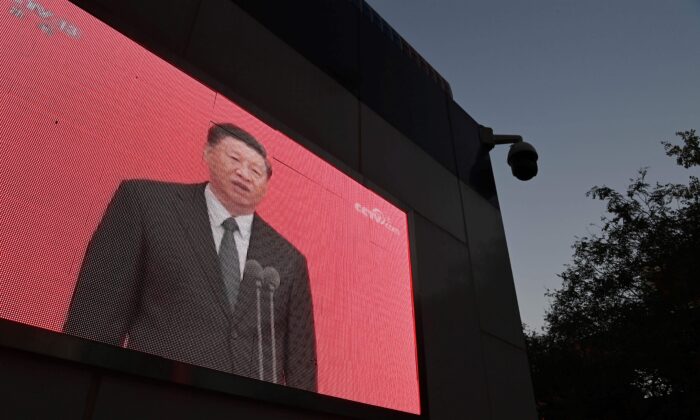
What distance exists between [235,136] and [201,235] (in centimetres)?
55

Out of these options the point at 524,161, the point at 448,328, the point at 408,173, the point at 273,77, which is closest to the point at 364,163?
the point at 408,173

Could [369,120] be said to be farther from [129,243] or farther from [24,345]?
[24,345]

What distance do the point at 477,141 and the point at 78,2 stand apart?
428cm

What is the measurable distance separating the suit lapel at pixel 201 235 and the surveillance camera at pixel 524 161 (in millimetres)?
3930

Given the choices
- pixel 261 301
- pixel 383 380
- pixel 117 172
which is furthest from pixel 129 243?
pixel 383 380

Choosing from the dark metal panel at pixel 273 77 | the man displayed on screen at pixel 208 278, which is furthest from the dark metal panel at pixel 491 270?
the man displayed on screen at pixel 208 278

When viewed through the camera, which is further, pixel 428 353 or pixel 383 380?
pixel 428 353

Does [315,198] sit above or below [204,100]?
below

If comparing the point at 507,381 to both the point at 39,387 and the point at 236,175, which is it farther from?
the point at 39,387

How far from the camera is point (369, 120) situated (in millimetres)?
3639

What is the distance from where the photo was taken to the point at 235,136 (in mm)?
2189

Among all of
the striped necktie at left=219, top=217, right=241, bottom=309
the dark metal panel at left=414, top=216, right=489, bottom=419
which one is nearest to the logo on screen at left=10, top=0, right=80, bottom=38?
the striped necktie at left=219, top=217, right=241, bottom=309

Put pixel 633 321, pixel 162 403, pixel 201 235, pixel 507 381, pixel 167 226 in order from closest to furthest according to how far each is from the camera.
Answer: pixel 162 403 → pixel 167 226 → pixel 201 235 → pixel 507 381 → pixel 633 321

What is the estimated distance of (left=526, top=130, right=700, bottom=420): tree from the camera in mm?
8562
